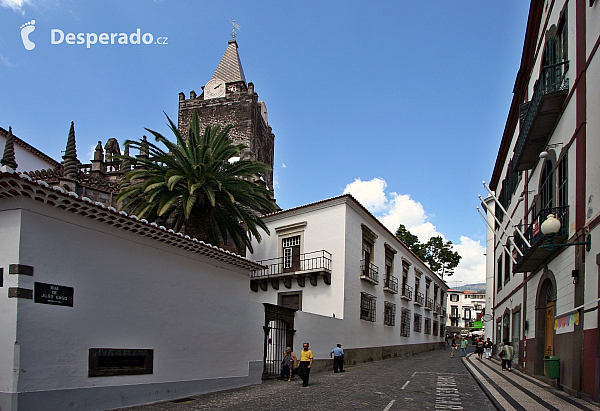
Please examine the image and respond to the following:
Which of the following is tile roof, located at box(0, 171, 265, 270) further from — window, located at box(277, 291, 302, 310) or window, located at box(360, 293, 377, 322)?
window, located at box(360, 293, 377, 322)

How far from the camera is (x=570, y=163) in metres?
12.5

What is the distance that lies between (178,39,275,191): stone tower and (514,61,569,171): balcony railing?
29.6 m

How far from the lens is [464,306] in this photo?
101m

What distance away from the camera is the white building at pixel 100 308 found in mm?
8180

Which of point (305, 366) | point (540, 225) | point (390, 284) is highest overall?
point (540, 225)

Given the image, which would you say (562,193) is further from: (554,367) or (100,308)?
(100,308)

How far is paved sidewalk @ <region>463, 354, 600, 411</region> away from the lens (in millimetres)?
9734

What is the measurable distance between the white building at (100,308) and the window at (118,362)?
0.02m

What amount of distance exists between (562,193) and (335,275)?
40.9 feet

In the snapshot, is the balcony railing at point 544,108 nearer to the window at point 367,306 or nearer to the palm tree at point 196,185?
the palm tree at point 196,185

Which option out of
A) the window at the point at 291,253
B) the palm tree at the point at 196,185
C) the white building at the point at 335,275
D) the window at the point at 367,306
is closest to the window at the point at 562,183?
the white building at the point at 335,275

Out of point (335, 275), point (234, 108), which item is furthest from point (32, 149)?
point (335, 275)

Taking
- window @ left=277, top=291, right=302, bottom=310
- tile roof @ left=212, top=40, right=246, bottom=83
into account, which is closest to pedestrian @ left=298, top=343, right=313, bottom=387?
window @ left=277, top=291, right=302, bottom=310

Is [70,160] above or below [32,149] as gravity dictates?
below
